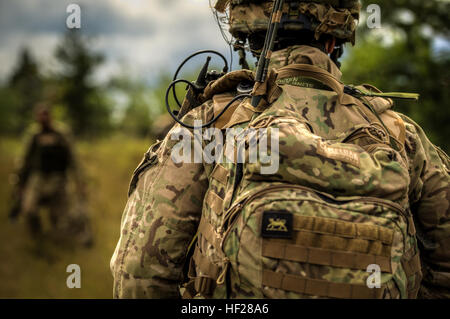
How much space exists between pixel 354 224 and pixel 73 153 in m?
10.0

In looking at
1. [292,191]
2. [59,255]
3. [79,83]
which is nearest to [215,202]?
[292,191]

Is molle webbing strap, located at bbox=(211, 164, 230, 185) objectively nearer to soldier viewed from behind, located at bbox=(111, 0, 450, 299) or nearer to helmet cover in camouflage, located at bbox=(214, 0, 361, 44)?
soldier viewed from behind, located at bbox=(111, 0, 450, 299)

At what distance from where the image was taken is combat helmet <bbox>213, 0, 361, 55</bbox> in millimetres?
2316

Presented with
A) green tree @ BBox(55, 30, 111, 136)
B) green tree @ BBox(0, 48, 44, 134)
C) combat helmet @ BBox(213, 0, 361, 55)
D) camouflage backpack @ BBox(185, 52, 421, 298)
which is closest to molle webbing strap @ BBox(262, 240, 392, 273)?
camouflage backpack @ BBox(185, 52, 421, 298)

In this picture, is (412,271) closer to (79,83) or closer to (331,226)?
(331,226)

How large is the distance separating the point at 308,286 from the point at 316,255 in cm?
11

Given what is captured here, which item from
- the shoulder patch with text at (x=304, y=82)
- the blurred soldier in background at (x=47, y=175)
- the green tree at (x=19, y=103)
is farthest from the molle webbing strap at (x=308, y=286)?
the green tree at (x=19, y=103)

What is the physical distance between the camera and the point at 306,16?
2322mm

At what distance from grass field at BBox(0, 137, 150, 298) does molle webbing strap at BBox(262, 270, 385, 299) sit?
30.0 ft

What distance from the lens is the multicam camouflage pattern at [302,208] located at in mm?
1672

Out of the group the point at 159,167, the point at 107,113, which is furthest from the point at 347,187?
the point at 107,113

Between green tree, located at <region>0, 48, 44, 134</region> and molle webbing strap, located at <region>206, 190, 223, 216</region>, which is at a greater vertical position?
green tree, located at <region>0, 48, 44, 134</region>

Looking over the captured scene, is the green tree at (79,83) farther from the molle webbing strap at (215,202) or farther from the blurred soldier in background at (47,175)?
the molle webbing strap at (215,202)
